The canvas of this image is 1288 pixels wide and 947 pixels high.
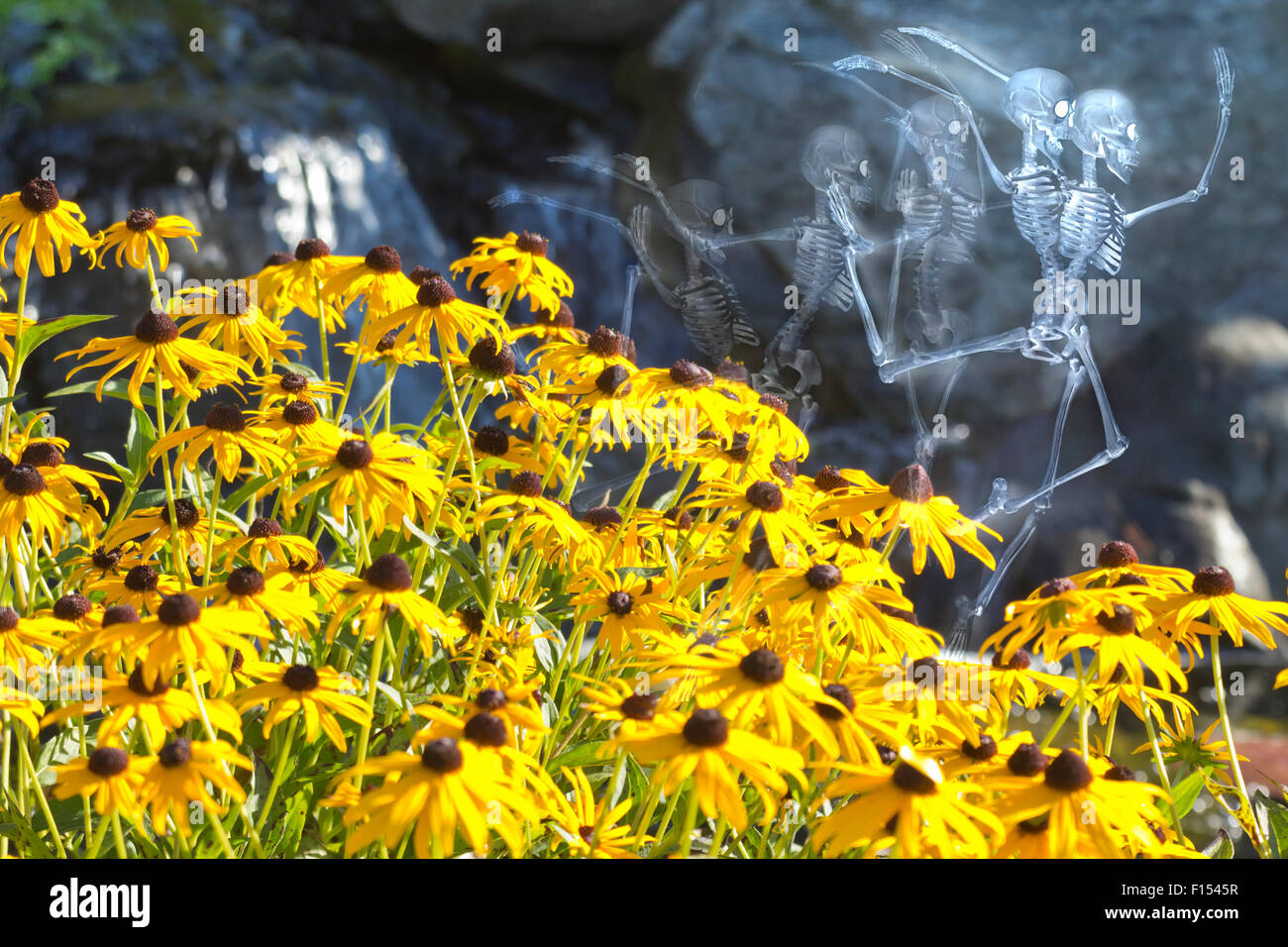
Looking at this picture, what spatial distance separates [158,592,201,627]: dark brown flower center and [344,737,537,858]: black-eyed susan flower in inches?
8.4

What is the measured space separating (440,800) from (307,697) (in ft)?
0.88

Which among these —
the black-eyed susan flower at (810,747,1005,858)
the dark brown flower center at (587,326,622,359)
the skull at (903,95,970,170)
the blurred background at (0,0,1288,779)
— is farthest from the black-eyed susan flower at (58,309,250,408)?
the blurred background at (0,0,1288,779)

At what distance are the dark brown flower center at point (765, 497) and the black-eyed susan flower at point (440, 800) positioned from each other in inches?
19.7

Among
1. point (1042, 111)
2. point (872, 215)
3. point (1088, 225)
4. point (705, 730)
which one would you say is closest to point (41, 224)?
point (705, 730)

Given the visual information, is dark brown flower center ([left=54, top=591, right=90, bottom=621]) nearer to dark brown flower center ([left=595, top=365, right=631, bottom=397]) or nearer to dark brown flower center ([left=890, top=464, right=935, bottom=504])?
dark brown flower center ([left=595, top=365, right=631, bottom=397])

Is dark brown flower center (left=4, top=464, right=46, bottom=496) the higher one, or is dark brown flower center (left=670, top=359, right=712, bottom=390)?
dark brown flower center (left=670, top=359, right=712, bottom=390)

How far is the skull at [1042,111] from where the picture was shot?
228 cm

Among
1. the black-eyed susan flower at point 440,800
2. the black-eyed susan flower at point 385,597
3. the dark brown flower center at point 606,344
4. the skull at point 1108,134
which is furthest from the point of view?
the skull at point 1108,134

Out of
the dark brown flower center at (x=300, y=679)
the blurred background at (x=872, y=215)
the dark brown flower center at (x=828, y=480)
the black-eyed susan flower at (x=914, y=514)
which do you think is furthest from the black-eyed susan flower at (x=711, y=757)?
the blurred background at (x=872, y=215)

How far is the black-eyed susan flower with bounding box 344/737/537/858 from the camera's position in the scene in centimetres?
85

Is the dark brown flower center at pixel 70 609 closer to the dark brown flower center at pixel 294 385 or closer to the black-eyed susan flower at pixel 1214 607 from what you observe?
the dark brown flower center at pixel 294 385

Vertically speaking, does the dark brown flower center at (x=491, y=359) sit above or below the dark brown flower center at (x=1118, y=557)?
above

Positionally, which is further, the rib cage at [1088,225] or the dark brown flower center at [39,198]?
the rib cage at [1088,225]

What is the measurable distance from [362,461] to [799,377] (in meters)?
2.17
